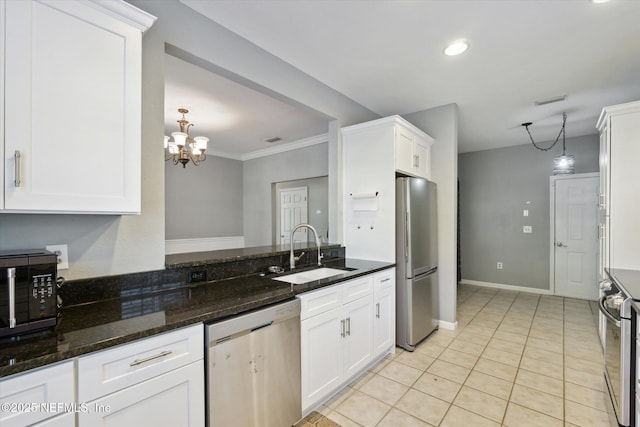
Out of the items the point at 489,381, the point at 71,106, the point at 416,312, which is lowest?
the point at 489,381

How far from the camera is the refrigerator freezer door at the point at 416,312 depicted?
2873mm

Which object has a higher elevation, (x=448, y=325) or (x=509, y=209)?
(x=509, y=209)

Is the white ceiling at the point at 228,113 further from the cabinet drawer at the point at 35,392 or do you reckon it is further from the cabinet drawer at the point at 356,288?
the cabinet drawer at the point at 35,392

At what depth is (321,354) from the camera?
1.96 m

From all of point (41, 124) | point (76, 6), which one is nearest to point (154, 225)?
point (41, 124)

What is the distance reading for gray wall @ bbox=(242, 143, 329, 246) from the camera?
5.27 metres

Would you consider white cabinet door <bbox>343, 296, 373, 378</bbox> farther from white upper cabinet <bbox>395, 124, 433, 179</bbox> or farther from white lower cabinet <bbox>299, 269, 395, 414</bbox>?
white upper cabinet <bbox>395, 124, 433, 179</bbox>

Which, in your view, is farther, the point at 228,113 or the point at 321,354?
the point at 228,113

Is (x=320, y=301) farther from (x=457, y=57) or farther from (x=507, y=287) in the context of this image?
(x=507, y=287)

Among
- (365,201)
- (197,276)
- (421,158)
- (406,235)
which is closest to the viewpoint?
(197,276)

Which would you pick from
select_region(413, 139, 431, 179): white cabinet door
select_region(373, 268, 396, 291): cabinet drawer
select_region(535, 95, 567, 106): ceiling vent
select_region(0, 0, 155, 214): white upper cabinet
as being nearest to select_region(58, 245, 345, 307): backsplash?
select_region(0, 0, 155, 214): white upper cabinet

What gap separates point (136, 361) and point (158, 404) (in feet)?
0.73

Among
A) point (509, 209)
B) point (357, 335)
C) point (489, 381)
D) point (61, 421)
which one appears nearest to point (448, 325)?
point (489, 381)

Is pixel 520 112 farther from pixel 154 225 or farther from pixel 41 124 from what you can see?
pixel 41 124
